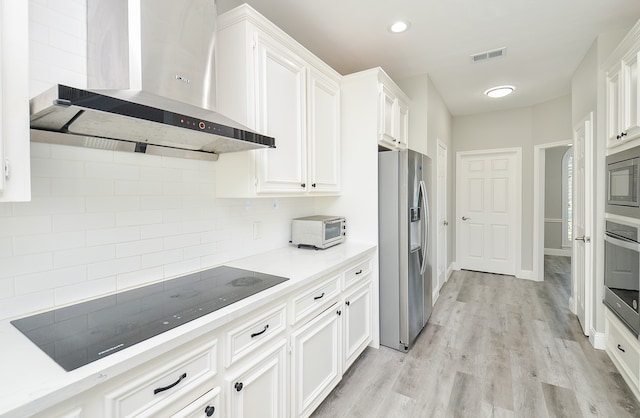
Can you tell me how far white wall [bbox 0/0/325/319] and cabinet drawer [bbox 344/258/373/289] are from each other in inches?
37.9

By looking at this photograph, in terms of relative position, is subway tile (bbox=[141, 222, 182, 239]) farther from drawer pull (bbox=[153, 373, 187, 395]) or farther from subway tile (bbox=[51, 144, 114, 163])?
drawer pull (bbox=[153, 373, 187, 395])

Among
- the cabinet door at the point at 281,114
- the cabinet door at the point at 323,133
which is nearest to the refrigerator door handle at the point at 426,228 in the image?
the cabinet door at the point at 323,133

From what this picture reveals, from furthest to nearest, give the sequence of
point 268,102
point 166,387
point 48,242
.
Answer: point 268,102 → point 48,242 → point 166,387

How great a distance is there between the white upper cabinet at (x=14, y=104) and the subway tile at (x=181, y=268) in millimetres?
852

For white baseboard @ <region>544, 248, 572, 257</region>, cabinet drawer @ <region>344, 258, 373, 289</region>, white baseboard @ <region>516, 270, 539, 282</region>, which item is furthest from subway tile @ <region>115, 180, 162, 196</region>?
white baseboard @ <region>544, 248, 572, 257</region>

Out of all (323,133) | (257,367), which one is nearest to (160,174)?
(257,367)

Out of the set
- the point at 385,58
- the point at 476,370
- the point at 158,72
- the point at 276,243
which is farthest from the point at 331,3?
the point at 476,370

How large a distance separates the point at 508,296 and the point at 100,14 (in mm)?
4826

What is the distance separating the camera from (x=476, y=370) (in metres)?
2.37

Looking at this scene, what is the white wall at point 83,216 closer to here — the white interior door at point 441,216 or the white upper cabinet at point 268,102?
the white upper cabinet at point 268,102

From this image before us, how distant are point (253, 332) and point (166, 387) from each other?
0.41 m

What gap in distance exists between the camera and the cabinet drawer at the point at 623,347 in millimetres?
2016

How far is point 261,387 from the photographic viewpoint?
55.7 inches

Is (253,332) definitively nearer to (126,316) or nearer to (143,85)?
(126,316)
